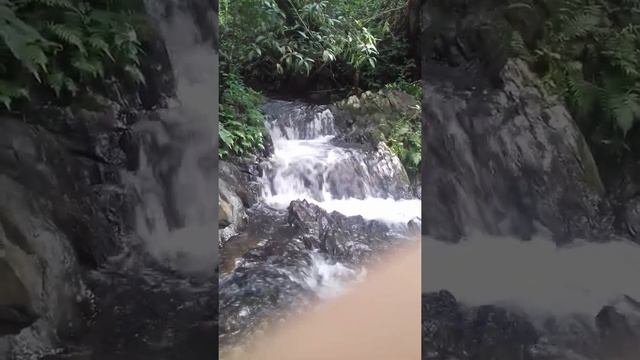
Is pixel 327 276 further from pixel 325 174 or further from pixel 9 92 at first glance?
pixel 9 92

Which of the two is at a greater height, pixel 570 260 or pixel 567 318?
pixel 570 260

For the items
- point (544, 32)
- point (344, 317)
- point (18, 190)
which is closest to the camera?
point (18, 190)

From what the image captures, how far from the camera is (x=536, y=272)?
2277 millimetres

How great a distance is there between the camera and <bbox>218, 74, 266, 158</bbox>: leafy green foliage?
7.96 ft

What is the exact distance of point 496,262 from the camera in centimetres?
229

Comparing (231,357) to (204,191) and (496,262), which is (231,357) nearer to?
(204,191)

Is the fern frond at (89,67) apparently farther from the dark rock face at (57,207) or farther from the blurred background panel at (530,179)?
the blurred background panel at (530,179)

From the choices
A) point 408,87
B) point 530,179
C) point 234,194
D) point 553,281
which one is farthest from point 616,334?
point 234,194

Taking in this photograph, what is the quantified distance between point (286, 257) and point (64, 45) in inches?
47.4

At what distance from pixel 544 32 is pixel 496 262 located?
0.93m

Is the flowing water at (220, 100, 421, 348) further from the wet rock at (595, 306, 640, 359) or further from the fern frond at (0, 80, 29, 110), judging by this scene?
the fern frond at (0, 80, 29, 110)

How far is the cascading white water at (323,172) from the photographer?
8.20 feet

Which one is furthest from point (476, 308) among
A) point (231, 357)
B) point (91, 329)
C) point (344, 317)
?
point (91, 329)

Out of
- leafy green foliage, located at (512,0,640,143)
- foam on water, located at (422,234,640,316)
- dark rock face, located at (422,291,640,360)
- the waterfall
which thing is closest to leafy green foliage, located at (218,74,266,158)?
the waterfall
